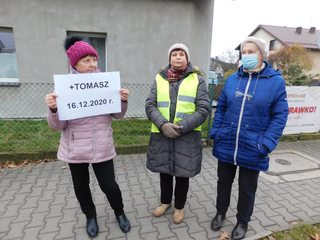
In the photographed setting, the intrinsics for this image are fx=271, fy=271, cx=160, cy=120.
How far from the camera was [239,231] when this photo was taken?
2.75 meters

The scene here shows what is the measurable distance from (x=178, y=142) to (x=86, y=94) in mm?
970

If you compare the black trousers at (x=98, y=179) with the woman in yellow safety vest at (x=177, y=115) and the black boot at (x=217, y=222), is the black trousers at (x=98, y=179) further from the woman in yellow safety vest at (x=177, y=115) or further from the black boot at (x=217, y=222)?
the black boot at (x=217, y=222)

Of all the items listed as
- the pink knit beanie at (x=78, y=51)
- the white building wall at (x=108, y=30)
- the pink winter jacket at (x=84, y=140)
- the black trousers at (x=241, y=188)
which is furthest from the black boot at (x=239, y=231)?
the white building wall at (x=108, y=30)

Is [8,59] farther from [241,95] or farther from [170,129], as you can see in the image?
[241,95]

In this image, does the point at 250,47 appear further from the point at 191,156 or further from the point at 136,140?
the point at 136,140

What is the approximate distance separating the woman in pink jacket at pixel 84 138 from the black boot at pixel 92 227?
0.86 feet

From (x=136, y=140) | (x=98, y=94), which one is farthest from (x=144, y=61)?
(x=98, y=94)

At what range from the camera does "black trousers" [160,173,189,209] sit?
2.86 meters

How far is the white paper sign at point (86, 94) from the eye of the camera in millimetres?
2275

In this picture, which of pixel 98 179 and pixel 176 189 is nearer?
pixel 98 179

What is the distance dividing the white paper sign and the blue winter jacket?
104 cm

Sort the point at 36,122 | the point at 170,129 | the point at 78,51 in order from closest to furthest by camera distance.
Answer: the point at 78,51 < the point at 170,129 < the point at 36,122

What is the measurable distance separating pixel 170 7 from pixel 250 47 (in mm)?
5649

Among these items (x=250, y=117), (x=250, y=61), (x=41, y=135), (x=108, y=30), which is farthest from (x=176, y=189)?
(x=108, y=30)
